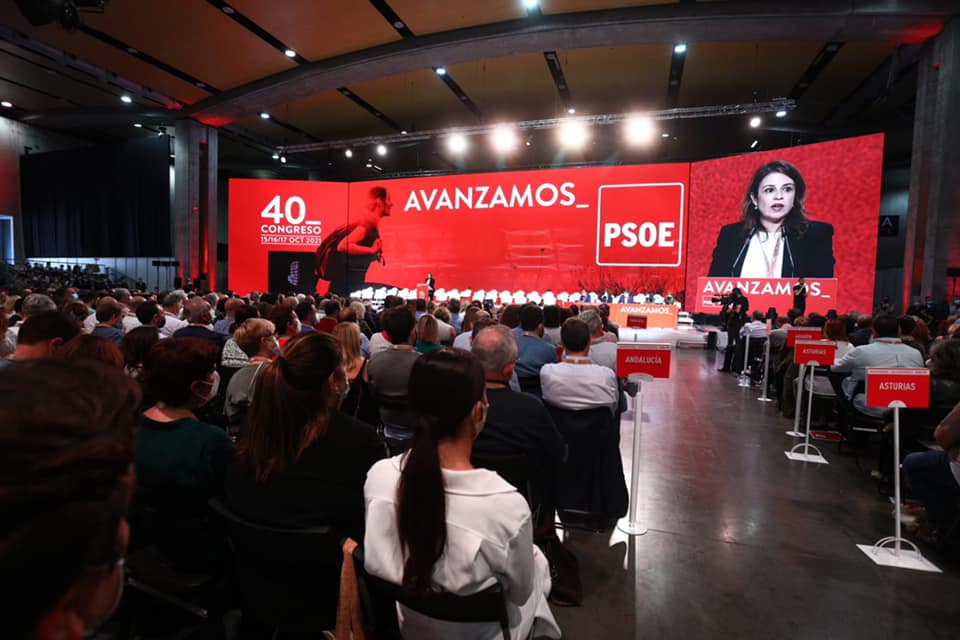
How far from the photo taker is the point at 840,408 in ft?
16.0

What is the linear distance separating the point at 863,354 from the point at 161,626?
4923mm

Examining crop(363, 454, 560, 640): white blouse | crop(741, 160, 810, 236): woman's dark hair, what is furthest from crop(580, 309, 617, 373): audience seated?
crop(741, 160, 810, 236): woman's dark hair

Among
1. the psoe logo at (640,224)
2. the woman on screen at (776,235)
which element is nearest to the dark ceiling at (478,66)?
the psoe logo at (640,224)

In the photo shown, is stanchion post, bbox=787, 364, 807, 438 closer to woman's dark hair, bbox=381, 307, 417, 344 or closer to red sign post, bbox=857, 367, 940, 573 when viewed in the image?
red sign post, bbox=857, 367, 940, 573

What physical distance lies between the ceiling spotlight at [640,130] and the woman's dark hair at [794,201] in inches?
112

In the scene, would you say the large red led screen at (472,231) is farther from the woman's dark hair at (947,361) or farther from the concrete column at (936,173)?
the woman's dark hair at (947,361)

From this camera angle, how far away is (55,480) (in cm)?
47

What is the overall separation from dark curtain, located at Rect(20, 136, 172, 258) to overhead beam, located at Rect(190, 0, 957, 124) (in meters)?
8.27

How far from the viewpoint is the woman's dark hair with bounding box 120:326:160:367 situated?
8.82ft

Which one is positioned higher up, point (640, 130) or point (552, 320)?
point (640, 130)

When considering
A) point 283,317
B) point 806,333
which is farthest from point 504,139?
point 283,317

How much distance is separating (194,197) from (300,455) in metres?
16.0

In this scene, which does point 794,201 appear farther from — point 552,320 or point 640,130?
point 552,320

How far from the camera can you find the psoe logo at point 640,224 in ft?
45.8
